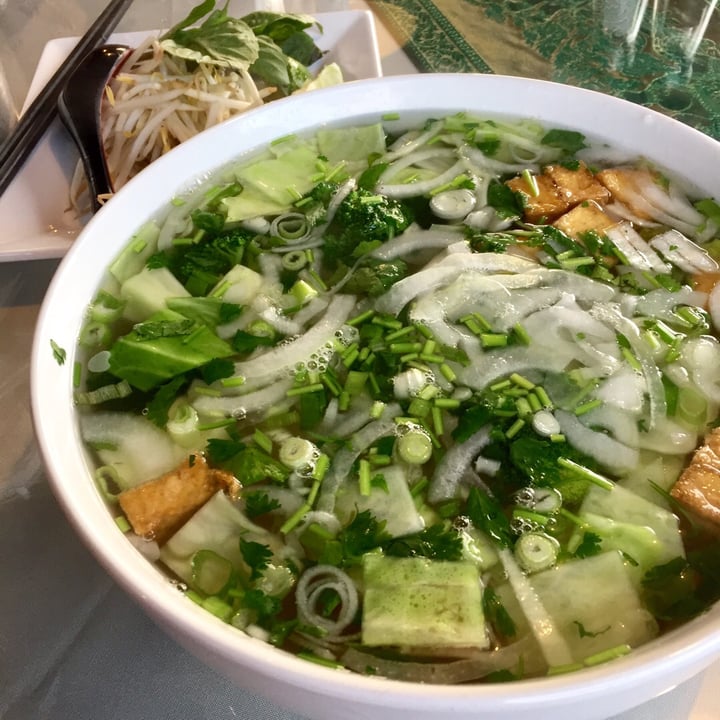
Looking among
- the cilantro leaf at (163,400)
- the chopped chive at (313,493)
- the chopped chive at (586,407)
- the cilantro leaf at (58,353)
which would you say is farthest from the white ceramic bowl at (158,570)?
the chopped chive at (586,407)

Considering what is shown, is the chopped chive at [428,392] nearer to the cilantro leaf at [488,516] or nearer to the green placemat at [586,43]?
the cilantro leaf at [488,516]

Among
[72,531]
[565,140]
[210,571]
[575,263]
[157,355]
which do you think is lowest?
[72,531]

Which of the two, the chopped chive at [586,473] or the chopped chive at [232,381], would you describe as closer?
the chopped chive at [586,473]

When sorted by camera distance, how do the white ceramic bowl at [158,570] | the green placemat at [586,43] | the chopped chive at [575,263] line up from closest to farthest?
the white ceramic bowl at [158,570] → the chopped chive at [575,263] → the green placemat at [586,43]

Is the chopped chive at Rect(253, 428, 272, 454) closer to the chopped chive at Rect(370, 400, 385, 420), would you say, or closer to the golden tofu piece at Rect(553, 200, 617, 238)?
the chopped chive at Rect(370, 400, 385, 420)

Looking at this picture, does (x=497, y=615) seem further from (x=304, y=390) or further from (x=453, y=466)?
(x=304, y=390)

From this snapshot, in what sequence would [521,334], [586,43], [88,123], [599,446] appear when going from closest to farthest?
[599,446]
[521,334]
[88,123]
[586,43]

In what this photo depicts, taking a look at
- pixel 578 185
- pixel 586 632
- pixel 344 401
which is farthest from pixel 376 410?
pixel 578 185

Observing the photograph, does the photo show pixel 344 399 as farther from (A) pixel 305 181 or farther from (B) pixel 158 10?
(B) pixel 158 10
